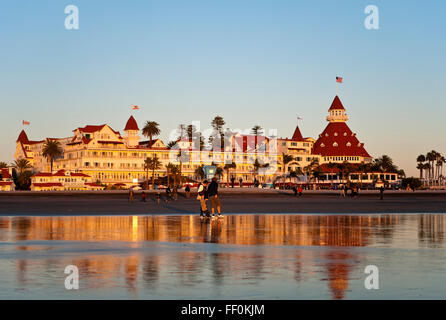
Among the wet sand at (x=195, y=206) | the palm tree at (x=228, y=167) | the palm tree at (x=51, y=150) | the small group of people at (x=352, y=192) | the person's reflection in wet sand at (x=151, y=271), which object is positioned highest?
the palm tree at (x=51, y=150)

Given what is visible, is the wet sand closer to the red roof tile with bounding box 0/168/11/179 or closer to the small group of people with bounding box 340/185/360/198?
the small group of people with bounding box 340/185/360/198

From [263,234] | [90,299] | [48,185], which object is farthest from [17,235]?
[48,185]

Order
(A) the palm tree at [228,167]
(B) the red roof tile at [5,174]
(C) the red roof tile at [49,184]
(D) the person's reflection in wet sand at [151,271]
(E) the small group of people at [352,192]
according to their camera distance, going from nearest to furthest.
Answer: (D) the person's reflection in wet sand at [151,271], (E) the small group of people at [352,192], (C) the red roof tile at [49,184], (B) the red roof tile at [5,174], (A) the palm tree at [228,167]

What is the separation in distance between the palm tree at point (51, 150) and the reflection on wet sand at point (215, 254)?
5972 inches

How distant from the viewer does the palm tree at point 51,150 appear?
173 metres

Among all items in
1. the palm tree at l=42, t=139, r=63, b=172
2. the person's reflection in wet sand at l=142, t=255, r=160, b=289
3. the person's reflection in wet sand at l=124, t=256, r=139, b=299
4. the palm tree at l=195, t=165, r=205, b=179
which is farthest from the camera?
the palm tree at l=42, t=139, r=63, b=172

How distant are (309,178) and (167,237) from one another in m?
170

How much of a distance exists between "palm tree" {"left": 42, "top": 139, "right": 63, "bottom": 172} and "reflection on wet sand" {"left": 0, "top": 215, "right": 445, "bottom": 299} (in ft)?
498

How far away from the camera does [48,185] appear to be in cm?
14350

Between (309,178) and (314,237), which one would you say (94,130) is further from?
(314,237)

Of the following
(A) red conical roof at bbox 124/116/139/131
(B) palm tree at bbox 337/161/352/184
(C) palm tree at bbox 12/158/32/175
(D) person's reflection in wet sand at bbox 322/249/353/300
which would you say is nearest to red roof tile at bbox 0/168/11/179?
(C) palm tree at bbox 12/158/32/175

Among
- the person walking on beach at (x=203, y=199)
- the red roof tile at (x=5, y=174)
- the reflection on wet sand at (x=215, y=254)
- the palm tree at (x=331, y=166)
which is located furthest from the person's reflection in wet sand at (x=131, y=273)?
the palm tree at (x=331, y=166)

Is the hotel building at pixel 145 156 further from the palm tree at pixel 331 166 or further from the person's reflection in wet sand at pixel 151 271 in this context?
the person's reflection in wet sand at pixel 151 271

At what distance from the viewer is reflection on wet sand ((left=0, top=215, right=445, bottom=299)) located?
1193cm
